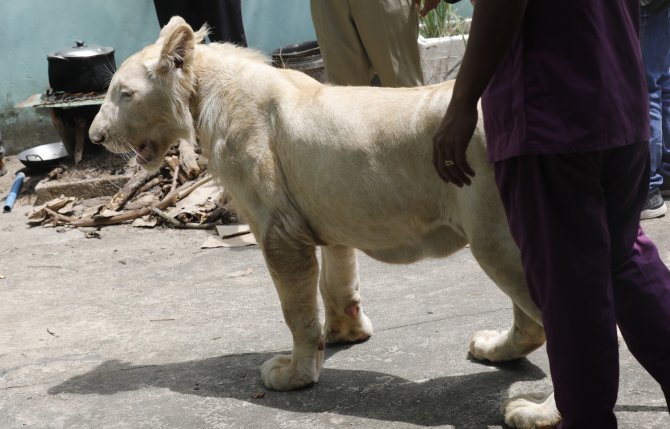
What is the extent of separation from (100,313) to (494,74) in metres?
3.71

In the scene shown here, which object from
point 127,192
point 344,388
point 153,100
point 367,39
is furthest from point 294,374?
point 127,192

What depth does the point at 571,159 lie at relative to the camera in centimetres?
271

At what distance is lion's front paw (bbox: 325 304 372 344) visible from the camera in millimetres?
4711

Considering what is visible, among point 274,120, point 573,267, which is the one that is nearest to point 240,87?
point 274,120

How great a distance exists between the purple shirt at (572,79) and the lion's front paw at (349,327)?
7.05 feet

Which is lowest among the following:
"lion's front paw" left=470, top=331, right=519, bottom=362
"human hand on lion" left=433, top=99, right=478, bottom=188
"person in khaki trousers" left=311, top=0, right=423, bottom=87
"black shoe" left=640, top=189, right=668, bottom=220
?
"black shoe" left=640, top=189, right=668, bottom=220

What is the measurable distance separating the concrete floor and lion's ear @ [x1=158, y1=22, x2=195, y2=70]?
157cm

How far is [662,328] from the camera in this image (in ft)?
10.1

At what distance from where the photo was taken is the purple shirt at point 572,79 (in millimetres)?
2635

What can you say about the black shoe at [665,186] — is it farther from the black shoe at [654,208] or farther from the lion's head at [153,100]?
the lion's head at [153,100]

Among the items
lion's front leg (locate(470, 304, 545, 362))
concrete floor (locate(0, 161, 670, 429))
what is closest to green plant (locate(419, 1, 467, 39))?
concrete floor (locate(0, 161, 670, 429))

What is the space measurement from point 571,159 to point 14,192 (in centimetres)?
719

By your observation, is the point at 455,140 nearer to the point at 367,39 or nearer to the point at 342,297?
the point at 342,297

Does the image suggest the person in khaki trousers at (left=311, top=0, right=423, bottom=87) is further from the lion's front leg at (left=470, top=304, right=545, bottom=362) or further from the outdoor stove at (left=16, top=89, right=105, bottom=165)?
the outdoor stove at (left=16, top=89, right=105, bottom=165)
